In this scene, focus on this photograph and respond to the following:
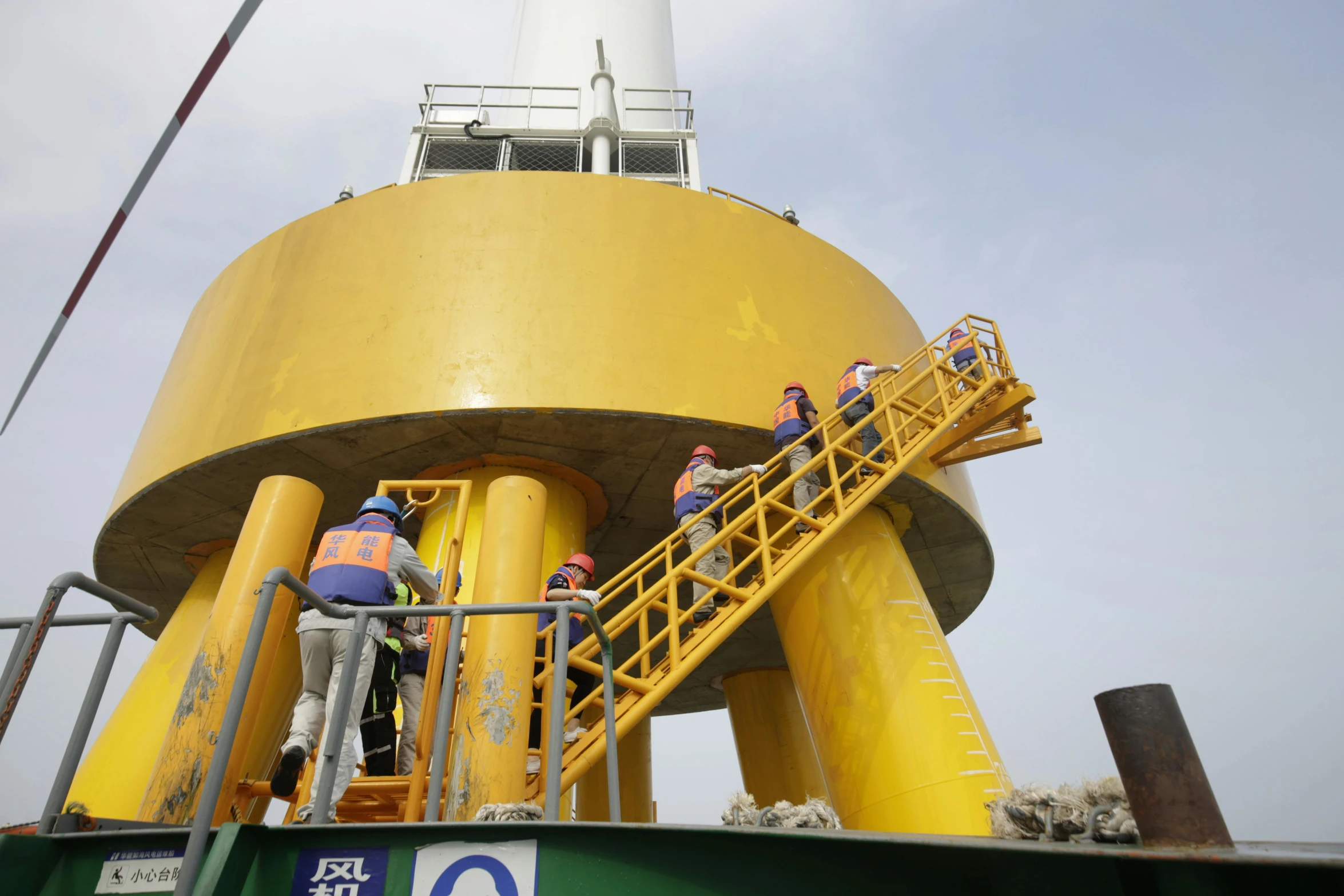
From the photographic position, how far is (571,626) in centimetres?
546

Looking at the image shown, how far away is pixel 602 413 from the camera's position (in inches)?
272

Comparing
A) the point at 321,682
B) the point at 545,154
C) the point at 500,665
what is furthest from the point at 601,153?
the point at 321,682

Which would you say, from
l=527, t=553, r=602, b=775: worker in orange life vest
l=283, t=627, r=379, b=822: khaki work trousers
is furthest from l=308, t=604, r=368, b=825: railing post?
l=527, t=553, r=602, b=775: worker in orange life vest

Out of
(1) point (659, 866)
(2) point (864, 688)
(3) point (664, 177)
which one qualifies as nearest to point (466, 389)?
(2) point (864, 688)

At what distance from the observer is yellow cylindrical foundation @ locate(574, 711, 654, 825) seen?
34.7 feet

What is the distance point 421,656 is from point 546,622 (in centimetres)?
103

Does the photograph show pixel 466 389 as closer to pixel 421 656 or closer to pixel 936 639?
pixel 421 656

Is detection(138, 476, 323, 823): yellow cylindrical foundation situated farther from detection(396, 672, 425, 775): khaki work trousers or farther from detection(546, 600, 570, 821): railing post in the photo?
detection(546, 600, 570, 821): railing post

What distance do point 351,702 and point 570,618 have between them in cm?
235

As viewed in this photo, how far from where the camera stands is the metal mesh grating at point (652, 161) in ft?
46.0

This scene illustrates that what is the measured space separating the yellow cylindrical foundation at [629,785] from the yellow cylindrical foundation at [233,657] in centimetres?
622

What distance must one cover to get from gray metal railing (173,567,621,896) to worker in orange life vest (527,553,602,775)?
1.13 metres

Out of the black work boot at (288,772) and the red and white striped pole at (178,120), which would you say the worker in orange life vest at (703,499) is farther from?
the red and white striped pole at (178,120)

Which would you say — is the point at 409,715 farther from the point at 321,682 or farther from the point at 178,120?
the point at 178,120
